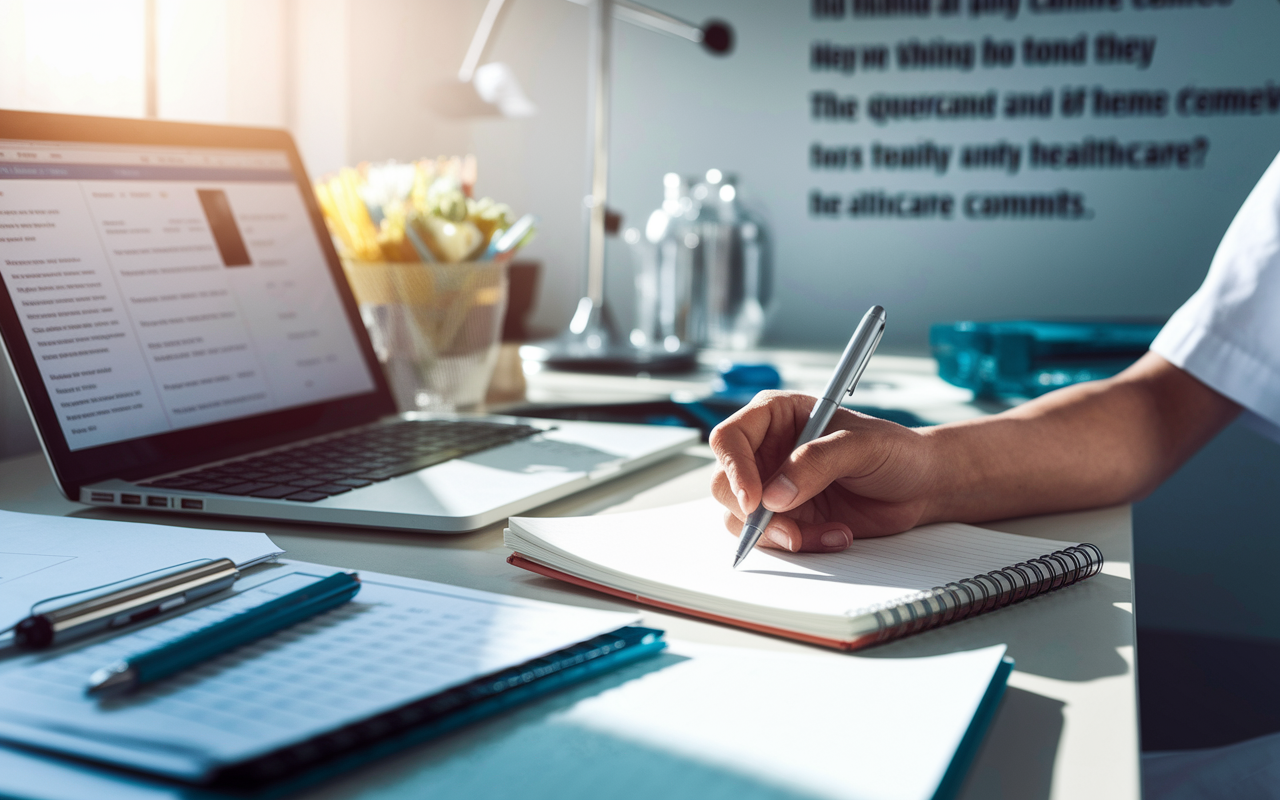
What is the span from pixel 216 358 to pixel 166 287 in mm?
65

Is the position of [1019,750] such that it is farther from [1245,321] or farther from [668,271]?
[668,271]

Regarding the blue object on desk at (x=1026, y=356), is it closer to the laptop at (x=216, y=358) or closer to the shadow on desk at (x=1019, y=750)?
the laptop at (x=216, y=358)

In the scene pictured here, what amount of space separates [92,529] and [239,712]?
290mm

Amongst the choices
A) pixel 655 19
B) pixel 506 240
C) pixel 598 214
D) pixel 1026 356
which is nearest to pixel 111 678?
pixel 506 240

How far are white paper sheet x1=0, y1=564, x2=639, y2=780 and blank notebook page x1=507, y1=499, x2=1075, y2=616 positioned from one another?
66mm

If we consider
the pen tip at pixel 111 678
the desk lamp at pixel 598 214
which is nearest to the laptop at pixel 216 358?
the pen tip at pixel 111 678

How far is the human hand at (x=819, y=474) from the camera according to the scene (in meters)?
0.55

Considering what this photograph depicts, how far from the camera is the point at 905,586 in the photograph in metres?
0.48

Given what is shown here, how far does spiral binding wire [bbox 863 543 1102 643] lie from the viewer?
44 cm

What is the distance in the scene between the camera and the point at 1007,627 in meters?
0.47

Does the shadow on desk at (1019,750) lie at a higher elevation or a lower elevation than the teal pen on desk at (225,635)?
lower

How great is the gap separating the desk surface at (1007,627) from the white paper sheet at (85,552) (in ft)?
0.18

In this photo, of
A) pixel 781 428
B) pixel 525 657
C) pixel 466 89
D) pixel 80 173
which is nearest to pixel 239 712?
pixel 525 657

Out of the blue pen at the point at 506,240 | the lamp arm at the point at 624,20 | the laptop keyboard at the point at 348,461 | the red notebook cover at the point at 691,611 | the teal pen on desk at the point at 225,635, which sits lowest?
the red notebook cover at the point at 691,611
